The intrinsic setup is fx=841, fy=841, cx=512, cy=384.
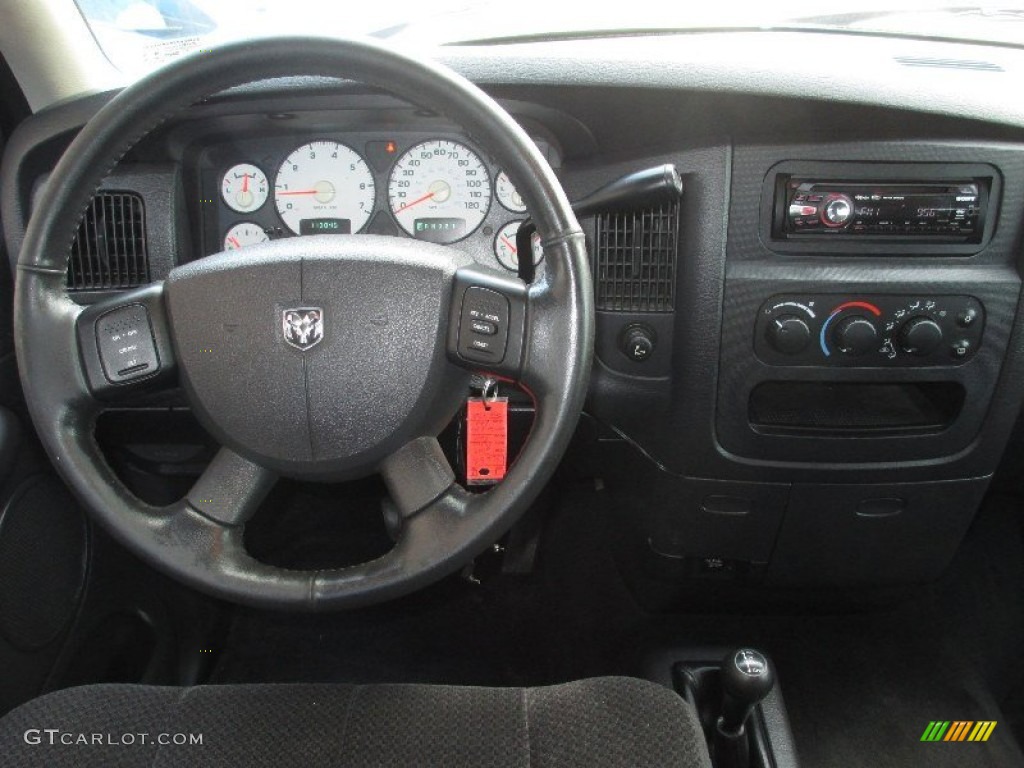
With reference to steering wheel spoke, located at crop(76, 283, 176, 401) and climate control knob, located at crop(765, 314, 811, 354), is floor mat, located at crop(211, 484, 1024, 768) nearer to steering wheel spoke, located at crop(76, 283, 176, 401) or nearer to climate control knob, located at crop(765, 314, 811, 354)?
climate control knob, located at crop(765, 314, 811, 354)

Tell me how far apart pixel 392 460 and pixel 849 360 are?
731mm

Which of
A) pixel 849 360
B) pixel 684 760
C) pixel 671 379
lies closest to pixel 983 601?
pixel 849 360

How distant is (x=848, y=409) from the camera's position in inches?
55.5

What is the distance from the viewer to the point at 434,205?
1.39 meters

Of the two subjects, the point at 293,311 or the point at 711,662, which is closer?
the point at 293,311

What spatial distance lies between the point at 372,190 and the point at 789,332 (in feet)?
2.32

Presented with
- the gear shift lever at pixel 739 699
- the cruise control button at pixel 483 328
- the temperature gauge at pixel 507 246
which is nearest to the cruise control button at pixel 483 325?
the cruise control button at pixel 483 328

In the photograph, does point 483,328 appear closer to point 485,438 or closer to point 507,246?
point 485,438

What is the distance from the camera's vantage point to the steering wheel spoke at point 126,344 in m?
0.98

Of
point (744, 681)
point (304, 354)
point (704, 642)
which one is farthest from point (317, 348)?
point (704, 642)

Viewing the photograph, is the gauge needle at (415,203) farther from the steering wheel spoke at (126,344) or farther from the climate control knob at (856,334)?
the climate control knob at (856,334)

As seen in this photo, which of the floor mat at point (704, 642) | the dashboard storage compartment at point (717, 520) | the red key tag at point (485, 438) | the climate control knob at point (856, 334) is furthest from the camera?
the floor mat at point (704, 642)

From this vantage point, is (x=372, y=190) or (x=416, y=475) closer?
(x=416, y=475)

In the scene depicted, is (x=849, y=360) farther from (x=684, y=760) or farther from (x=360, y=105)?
(x=360, y=105)
